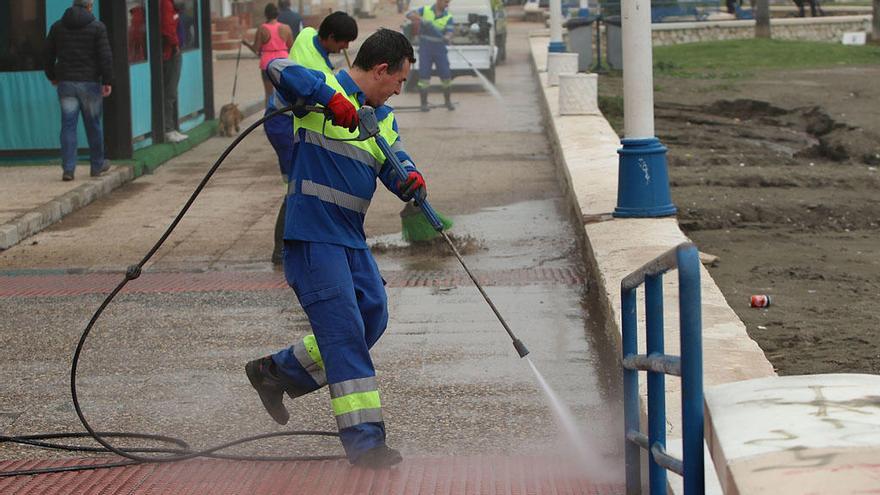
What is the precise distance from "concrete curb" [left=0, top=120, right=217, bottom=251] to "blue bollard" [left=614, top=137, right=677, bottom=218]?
4.91 meters

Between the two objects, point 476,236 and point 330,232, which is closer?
point 330,232

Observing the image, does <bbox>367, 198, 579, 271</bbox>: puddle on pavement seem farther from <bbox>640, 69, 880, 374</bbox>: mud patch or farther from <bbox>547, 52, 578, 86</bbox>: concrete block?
<bbox>547, 52, 578, 86</bbox>: concrete block

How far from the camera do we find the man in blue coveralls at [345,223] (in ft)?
19.0

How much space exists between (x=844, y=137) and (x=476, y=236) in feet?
24.2

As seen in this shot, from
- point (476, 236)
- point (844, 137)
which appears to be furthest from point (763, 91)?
point (476, 236)

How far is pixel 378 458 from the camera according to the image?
5762 millimetres

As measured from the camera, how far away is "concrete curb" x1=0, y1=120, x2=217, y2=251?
12.2 metres

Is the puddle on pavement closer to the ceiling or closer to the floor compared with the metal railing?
closer to the floor

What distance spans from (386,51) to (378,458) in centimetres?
157

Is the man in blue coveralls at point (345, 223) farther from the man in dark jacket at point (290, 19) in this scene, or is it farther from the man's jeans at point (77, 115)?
the man in dark jacket at point (290, 19)

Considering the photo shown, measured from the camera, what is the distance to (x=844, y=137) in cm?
1778

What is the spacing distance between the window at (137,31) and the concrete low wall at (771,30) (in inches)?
879

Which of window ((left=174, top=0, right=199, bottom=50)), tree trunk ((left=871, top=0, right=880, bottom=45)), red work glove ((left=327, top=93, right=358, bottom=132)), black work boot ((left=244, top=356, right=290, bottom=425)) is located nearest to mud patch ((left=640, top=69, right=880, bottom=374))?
black work boot ((left=244, top=356, right=290, bottom=425))

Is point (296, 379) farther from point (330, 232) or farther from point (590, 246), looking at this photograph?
point (590, 246)
